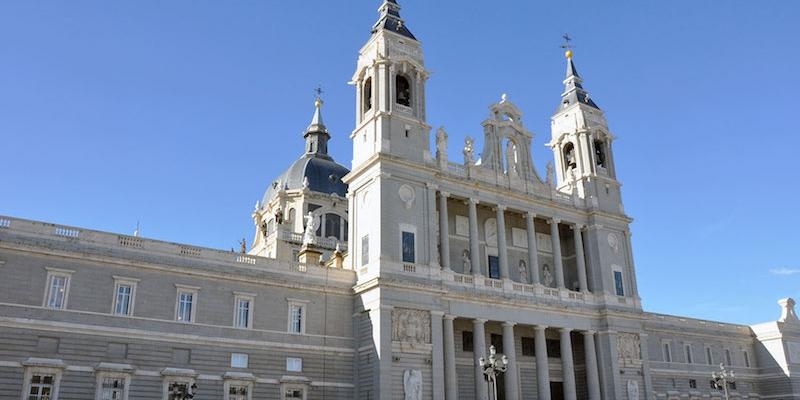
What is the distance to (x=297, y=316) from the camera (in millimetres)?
36875

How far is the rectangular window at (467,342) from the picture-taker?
139ft

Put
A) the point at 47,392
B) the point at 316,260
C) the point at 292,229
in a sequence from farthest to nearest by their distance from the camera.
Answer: the point at 292,229 < the point at 316,260 < the point at 47,392

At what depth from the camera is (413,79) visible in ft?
144

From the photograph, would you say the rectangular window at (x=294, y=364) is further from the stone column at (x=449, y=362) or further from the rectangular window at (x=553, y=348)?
the rectangular window at (x=553, y=348)

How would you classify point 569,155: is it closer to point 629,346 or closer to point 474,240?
point 474,240

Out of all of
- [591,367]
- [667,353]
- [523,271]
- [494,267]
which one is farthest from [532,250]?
[667,353]

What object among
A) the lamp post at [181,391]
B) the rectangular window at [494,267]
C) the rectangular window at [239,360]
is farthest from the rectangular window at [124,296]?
the rectangular window at [494,267]

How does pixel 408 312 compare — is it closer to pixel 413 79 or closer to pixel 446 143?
pixel 446 143

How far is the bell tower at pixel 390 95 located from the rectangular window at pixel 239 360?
530 inches

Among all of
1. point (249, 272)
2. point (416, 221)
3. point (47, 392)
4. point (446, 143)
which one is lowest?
point (47, 392)

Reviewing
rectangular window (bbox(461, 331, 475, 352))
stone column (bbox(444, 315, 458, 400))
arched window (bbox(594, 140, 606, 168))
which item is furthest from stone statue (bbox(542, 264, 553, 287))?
stone column (bbox(444, 315, 458, 400))

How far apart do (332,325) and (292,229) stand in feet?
91.2

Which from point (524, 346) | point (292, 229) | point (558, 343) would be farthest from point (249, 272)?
point (292, 229)

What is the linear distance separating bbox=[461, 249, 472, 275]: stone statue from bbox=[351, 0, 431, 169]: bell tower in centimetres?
702
